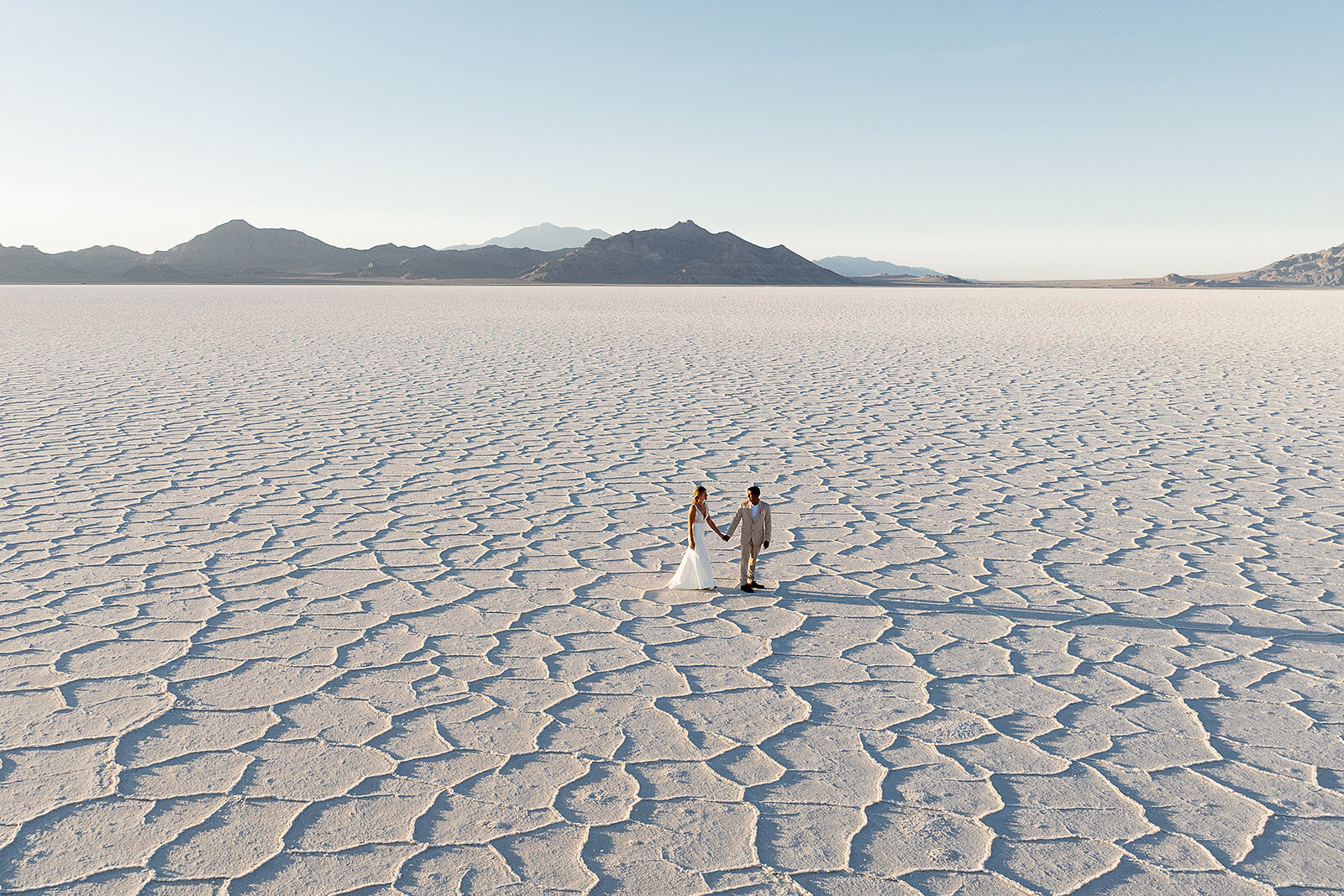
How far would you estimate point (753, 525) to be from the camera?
396 cm

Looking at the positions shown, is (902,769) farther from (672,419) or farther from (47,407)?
(47,407)

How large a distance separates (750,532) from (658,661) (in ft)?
2.73

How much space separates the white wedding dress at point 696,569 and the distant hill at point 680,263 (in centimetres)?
8091

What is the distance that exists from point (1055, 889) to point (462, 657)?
1935 mm

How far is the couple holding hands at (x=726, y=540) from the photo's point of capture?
154 inches

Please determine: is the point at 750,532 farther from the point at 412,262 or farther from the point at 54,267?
the point at 412,262

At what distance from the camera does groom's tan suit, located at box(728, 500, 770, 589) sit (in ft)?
12.9

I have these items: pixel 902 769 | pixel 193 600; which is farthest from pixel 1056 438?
pixel 193 600

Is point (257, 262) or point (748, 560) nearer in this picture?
point (748, 560)

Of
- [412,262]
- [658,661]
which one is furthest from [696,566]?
[412,262]

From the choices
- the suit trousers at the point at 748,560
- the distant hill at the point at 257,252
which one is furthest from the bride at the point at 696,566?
the distant hill at the point at 257,252

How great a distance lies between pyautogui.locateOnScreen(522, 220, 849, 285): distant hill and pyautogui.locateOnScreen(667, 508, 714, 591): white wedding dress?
3185 inches

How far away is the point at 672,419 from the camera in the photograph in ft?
28.0

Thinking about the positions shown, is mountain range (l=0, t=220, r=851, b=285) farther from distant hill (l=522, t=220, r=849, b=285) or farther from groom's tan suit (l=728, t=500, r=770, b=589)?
groom's tan suit (l=728, t=500, r=770, b=589)
